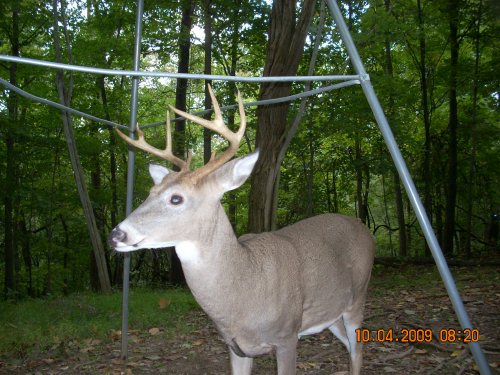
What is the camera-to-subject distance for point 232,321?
2.90 meters

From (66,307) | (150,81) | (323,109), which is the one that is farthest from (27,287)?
(323,109)

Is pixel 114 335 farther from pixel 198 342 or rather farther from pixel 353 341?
pixel 353 341

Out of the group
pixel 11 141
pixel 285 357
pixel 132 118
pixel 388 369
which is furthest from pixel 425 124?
pixel 285 357

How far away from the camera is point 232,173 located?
2.88 m

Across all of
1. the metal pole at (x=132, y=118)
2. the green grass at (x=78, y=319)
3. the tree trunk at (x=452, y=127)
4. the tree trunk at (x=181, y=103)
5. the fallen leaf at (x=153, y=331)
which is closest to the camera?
the metal pole at (x=132, y=118)

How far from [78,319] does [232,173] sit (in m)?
4.70

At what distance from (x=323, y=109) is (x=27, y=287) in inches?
492

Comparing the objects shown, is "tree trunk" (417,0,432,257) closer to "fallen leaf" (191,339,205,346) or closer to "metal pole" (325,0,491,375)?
"fallen leaf" (191,339,205,346)

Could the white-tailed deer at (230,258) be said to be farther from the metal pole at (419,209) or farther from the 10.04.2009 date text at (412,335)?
the 10.04.2009 date text at (412,335)

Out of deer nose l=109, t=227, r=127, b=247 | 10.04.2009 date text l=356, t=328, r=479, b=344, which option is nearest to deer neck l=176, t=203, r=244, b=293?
deer nose l=109, t=227, r=127, b=247

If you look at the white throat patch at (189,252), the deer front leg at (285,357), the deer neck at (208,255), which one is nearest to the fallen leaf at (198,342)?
the deer front leg at (285,357)

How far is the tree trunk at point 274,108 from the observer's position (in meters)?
6.93

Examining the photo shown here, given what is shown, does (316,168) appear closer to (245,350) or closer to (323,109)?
(323,109)

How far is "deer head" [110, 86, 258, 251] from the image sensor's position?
2.62 metres
